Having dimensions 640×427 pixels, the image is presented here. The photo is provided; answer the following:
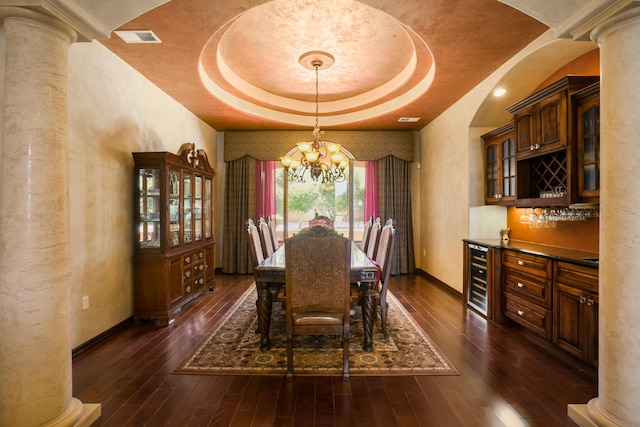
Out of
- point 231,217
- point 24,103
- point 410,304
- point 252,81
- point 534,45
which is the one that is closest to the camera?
point 24,103

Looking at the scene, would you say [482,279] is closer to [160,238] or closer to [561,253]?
[561,253]

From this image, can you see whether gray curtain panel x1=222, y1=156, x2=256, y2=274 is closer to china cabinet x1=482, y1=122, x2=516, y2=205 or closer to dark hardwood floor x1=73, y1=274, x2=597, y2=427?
dark hardwood floor x1=73, y1=274, x2=597, y2=427

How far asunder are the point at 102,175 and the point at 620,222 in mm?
4006

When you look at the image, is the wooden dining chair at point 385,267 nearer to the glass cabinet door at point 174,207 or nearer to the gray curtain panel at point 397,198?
the glass cabinet door at point 174,207

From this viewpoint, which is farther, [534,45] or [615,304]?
[534,45]

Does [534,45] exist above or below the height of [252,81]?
below

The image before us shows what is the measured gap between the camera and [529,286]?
3256 mm

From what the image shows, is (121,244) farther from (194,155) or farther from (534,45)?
(534,45)

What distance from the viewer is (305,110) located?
5.92 meters

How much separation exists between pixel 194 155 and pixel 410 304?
3.46 meters

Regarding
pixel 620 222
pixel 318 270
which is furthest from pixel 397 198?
pixel 620 222

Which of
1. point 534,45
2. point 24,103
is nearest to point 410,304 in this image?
point 534,45

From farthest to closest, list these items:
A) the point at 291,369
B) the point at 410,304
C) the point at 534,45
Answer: the point at 410,304 < the point at 534,45 < the point at 291,369

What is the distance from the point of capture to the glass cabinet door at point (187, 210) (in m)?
4.32
